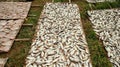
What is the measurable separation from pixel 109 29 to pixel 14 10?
14.6 feet

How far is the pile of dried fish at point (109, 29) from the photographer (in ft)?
17.3

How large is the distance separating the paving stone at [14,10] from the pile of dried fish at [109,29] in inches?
118

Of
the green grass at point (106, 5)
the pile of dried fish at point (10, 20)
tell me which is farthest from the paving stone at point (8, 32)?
the green grass at point (106, 5)

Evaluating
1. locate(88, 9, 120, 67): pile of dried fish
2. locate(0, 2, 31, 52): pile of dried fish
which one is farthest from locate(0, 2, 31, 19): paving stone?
locate(88, 9, 120, 67): pile of dried fish

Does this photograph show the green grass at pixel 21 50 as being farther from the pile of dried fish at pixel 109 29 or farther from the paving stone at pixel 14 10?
the pile of dried fish at pixel 109 29

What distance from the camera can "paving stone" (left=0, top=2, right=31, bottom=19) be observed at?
25.9 ft

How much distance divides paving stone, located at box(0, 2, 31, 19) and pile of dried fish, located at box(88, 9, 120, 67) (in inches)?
118

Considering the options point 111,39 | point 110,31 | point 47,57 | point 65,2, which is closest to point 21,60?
point 47,57

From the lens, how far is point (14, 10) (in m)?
8.64

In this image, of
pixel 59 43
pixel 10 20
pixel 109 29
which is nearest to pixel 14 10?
pixel 10 20

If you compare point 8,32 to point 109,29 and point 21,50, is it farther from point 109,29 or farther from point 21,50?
point 109,29

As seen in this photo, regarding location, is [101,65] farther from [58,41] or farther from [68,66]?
[58,41]

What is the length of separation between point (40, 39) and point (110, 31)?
99.7 inches

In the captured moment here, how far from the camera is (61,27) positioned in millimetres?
6945
